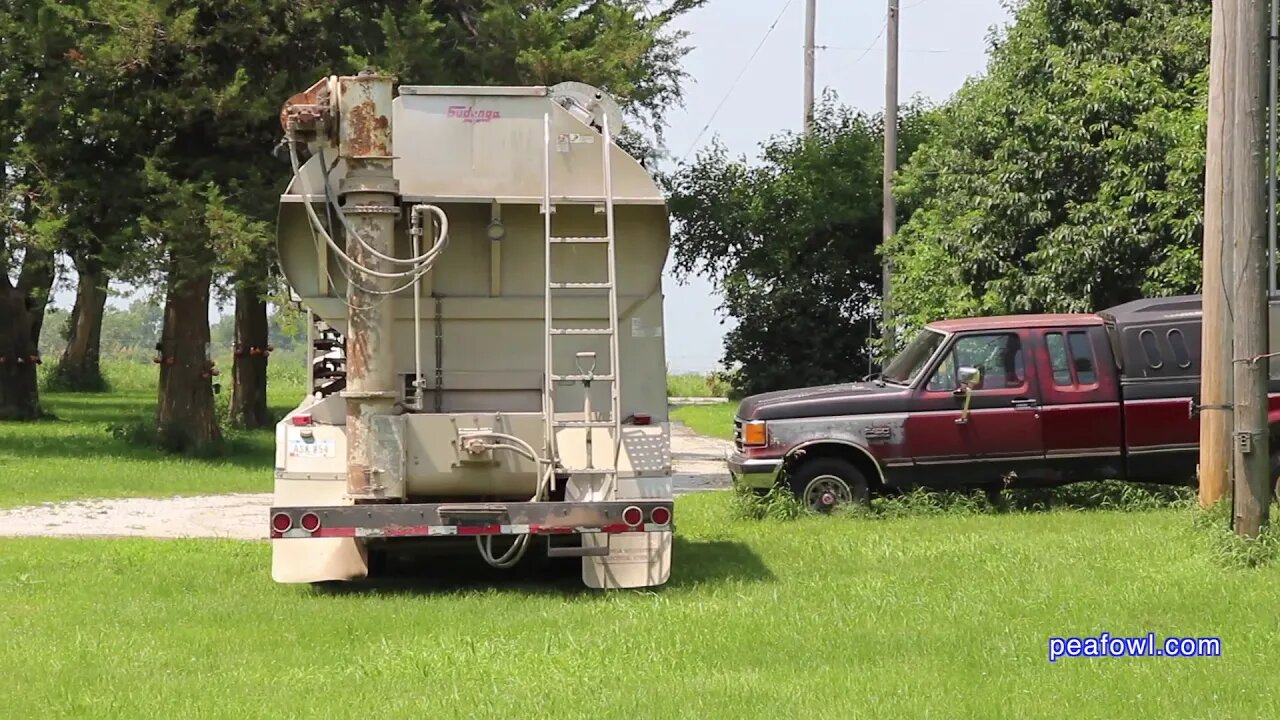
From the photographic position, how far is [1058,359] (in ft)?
48.6

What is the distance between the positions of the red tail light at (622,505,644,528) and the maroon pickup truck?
4.65 metres

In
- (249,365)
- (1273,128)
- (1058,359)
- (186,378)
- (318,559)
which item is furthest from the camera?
(249,365)

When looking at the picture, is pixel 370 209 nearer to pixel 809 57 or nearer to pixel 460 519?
pixel 460 519

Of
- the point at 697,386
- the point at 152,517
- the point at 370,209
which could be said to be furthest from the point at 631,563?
the point at 697,386

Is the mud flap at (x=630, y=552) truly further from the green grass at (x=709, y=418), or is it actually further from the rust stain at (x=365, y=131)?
the green grass at (x=709, y=418)

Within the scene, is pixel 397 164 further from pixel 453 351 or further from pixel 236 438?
pixel 236 438

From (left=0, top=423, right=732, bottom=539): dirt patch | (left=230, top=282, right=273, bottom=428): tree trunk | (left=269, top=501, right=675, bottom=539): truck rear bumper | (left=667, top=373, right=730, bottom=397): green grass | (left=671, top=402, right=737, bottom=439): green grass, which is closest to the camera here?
(left=269, top=501, right=675, bottom=539): truck rear bumper

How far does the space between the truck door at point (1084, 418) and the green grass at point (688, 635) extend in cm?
190

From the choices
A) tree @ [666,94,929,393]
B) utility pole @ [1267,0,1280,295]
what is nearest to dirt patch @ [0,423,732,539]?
utility pole @ [1267,0,1280,295]

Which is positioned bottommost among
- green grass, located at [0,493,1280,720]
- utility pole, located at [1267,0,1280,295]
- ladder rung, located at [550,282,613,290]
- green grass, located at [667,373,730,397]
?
green grass, located at [0,493,1280,720]

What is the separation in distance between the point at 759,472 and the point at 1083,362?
10.3 feet

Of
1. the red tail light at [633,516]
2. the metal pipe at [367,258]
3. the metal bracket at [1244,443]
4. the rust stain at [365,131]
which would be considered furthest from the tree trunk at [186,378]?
the metal bracket at [1244,443]

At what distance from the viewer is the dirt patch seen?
50.4 feet

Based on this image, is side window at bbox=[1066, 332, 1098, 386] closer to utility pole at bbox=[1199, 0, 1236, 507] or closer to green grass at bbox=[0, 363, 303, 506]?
utility pole at bbox=[1199, 0, 1236, 507]
